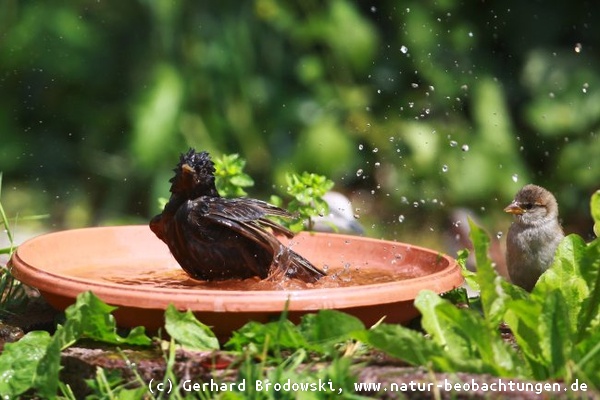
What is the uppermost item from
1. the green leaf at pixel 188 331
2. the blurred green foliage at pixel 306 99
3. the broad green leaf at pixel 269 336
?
the blurred green foliage at pixel 306 99

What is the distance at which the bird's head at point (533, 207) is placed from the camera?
3.89 m

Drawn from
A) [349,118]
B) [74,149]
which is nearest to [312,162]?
[349,118]

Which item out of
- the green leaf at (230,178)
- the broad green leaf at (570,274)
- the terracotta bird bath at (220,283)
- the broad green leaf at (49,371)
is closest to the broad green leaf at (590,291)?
the broad green leaf at (570,274)

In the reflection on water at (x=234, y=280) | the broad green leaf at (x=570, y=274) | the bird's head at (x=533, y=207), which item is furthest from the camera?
the bird's head at (x=533, y=207)

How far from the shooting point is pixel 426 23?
666 centimetres

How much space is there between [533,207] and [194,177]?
60.1 inches

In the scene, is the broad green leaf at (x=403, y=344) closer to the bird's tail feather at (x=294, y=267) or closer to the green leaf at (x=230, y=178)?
the bird's tail feather at (x=294, y=267)

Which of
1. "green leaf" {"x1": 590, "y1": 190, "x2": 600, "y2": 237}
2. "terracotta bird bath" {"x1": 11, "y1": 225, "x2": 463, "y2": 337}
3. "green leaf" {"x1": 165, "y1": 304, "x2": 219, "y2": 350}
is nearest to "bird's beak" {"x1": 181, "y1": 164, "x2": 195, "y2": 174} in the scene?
"terracotta bird bath" {"x1": 11, "y1": 225, "x2": 463, "y2": 337}

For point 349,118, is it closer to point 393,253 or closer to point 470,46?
point 470,46

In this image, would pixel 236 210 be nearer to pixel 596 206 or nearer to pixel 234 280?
pixel 234 280

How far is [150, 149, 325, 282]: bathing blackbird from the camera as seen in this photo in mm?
3018

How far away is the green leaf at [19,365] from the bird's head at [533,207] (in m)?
1.93

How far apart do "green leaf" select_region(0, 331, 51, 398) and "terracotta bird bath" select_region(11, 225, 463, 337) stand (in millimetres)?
168

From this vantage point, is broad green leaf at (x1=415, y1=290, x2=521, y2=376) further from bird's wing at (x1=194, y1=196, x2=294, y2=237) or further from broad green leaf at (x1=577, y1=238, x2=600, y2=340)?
bird's wing at (x1=194, y1=196, x2=294, y2=237)
